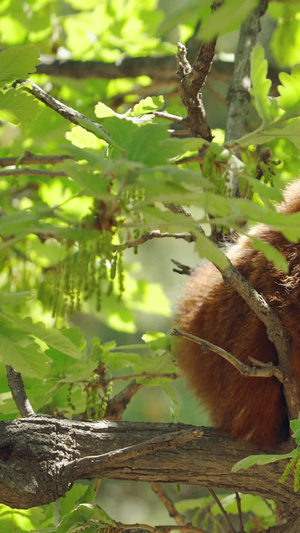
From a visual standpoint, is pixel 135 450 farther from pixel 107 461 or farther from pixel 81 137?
pixel 81 137

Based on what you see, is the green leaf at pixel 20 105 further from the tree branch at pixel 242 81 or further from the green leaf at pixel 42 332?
the tree branch at pixel 242 81

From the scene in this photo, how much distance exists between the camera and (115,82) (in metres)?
3.01

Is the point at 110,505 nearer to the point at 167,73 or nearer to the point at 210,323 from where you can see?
the point at 167,73

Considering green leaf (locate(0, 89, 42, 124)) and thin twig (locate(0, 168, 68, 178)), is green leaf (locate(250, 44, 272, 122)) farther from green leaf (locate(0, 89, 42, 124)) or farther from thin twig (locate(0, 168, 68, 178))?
thin twig (locate(0, 168, 68, 178))

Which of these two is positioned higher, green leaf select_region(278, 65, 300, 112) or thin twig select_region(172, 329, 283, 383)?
green leaf select_region(278, 65, 300, 112)

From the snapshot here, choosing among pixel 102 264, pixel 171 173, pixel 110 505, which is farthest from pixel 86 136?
pixel 110 505

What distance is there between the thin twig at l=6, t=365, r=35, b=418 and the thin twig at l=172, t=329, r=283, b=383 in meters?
0.39

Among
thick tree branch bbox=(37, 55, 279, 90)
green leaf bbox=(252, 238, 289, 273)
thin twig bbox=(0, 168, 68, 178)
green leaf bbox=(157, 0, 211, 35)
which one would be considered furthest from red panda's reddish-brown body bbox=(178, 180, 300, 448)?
thick tree branch bbox=(37, 55, 279, 90)

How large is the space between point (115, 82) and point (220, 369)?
1.68 metres

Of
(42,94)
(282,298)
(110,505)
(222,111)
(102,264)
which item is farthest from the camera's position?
(110,505)

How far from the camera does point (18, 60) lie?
126 centimetres

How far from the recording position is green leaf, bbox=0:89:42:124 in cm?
133

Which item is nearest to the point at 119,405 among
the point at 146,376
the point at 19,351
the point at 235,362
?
the point at 146,376

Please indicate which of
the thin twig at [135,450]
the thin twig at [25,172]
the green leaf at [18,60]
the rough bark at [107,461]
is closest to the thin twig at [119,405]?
the rough bark at [107,461]
